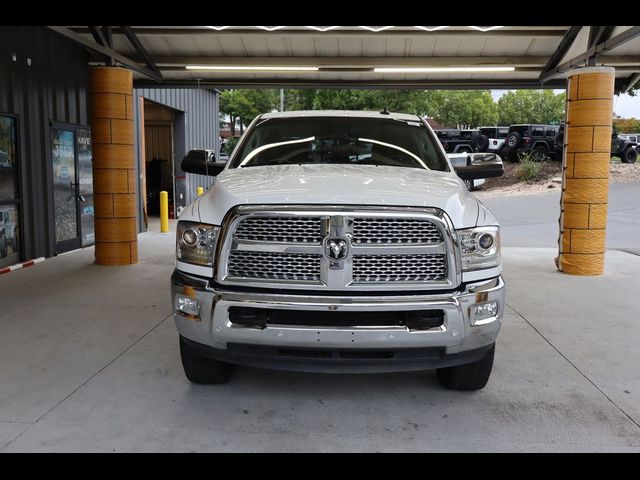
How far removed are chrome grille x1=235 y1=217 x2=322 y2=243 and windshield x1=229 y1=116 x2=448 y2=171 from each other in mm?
1339

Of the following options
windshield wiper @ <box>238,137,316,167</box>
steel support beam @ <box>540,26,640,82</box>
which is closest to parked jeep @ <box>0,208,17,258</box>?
windshield wiper @ <box>238,137,316,167</box>

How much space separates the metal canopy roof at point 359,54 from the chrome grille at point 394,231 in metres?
6.08

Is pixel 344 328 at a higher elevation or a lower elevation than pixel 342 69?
lower

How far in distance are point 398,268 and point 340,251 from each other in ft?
1.15

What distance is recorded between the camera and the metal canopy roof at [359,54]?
9.02 meters

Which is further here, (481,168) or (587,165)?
(587,165)

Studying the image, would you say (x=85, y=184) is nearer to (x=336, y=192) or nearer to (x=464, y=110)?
(x=336, y=192)

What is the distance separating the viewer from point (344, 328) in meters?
3.41

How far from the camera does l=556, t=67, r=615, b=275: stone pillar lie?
28.1 ft

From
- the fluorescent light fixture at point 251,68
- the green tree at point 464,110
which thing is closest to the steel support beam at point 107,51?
the fluorescent light fixture at point 251,68

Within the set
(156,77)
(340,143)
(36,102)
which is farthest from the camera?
(156,77)

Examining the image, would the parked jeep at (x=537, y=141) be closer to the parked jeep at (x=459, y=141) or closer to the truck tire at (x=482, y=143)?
the truck tire at (x=482, y=143)

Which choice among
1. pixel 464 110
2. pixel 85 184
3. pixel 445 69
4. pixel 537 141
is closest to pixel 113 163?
pixel 85 184

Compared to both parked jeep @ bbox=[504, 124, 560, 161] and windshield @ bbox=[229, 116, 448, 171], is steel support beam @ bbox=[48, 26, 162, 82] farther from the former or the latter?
parked jeep @ bbox=[504, 124, 560, 161]
